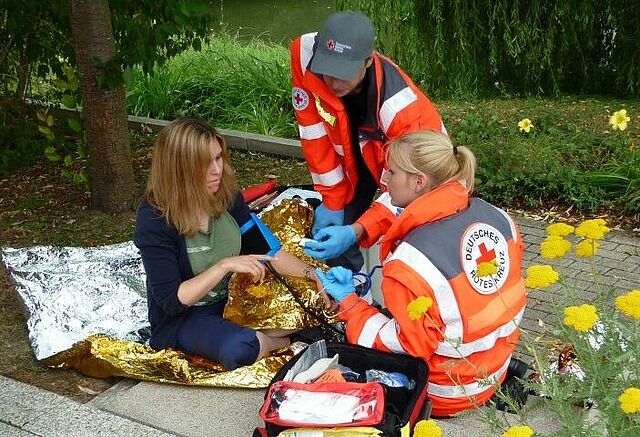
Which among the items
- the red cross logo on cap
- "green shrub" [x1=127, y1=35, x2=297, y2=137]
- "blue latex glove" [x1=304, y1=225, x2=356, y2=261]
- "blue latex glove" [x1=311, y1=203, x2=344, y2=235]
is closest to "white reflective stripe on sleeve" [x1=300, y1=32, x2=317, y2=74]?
the red cross logo on cap

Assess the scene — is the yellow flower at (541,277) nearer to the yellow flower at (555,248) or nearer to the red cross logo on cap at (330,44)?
the yellow flower at (555,248)

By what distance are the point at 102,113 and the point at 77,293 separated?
1.47 meters

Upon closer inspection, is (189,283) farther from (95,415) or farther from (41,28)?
(41,28)

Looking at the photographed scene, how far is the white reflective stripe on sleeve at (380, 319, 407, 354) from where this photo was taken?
114 inches

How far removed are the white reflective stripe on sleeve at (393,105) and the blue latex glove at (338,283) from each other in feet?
2.52

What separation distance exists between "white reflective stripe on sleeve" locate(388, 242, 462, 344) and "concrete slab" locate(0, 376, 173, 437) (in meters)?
1.07

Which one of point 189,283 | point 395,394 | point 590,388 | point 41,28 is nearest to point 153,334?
point 189,283

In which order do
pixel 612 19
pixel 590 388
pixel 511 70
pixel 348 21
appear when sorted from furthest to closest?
pixel 511 70, pixel 612 19, pixel 348 21, pixel 590 388

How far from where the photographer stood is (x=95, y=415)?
3225 millimetres

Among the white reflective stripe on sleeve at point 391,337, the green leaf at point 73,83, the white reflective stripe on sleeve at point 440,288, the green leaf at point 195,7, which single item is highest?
the green leaf at point 195,7

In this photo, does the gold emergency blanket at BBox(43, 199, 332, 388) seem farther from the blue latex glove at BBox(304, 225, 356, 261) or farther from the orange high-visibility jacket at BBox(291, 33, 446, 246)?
the orange high-visibility jacket at BBox(291, 33, 446, 246)

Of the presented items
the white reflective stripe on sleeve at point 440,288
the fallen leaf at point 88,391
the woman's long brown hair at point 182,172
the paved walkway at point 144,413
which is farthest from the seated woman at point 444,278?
the fallen leaf at point 88,391

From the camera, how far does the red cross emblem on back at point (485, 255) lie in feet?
9.18

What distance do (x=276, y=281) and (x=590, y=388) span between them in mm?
2040
